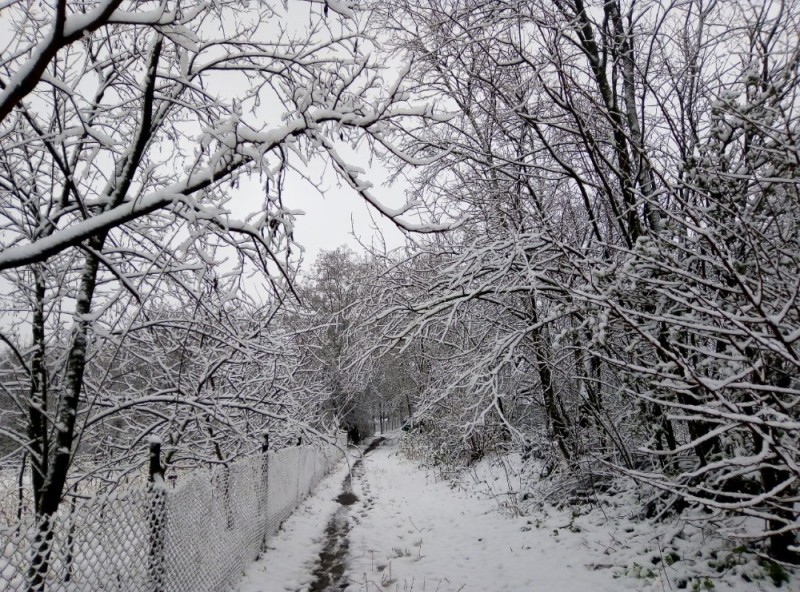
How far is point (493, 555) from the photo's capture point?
19.4ft

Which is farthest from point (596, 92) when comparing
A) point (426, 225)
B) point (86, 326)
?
point (86, 326)

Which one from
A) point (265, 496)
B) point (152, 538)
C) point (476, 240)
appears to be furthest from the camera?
point (265, 496)

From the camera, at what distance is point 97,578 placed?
8.37 ft

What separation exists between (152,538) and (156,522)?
0.11 metres

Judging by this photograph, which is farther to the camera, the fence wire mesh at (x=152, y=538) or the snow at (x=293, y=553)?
the snow at (x=293, y=553)

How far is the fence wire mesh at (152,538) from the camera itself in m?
2.14

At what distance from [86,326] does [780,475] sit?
617cm

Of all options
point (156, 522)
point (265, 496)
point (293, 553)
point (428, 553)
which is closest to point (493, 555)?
point (428, 553)

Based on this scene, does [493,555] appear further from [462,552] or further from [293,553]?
[293,553]

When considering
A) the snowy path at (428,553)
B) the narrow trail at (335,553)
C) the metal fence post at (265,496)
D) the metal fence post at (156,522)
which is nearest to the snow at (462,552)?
the snowy path at (428,553)

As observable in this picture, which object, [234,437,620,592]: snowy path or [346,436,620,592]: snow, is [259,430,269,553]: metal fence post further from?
[346,436,620,592]: snow

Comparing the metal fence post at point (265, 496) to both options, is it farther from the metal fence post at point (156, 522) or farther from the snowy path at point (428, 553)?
the metal fence post at point (156, 522)

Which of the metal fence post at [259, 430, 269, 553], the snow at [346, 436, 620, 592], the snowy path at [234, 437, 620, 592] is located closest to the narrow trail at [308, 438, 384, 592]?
the snowy path at [234, 437, 620, 592]

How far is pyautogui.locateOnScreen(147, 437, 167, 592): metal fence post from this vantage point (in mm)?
3172
